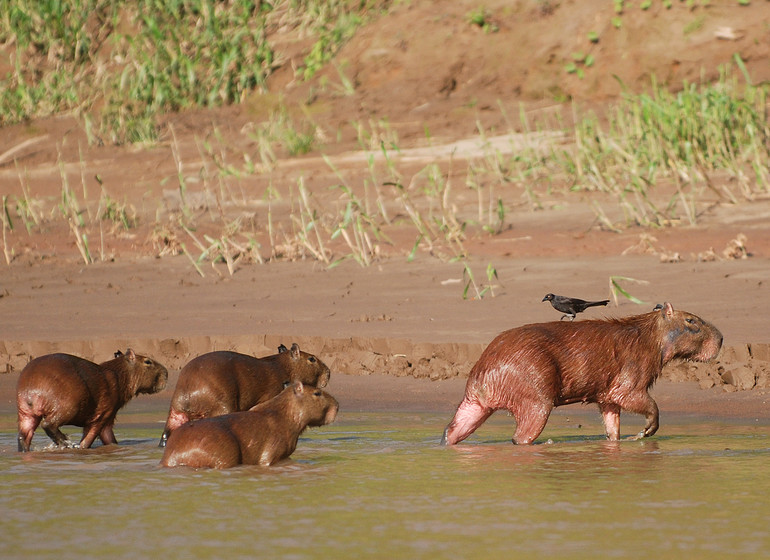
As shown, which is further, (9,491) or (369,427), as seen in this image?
(369,427)

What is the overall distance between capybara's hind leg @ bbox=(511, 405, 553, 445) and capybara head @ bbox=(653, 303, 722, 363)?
3.10 ft

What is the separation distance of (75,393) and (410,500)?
2253 millimetres

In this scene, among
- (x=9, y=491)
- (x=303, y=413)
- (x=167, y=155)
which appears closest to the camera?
(x=9, y=491)

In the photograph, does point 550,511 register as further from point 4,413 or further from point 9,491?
point 4,413

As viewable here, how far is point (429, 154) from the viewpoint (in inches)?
642

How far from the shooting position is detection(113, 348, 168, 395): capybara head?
7.25 metres

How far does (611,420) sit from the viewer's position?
6949mm

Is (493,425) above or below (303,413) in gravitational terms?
below

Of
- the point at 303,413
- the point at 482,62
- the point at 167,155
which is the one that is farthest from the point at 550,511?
the point at 482,62

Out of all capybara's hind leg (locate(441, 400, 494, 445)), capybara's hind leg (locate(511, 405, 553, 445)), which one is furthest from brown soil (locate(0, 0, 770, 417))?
capybara's hind leg (locate(511, 405, 553, 445))

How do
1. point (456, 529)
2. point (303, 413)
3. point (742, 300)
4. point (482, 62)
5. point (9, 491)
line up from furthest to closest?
point (482, 62)
point (742, 300)
point (303, 413)
point (9, 491)
point (456, 529)

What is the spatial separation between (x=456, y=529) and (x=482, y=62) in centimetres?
1547

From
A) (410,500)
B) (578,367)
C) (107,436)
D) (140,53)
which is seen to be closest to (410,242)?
(107,436)

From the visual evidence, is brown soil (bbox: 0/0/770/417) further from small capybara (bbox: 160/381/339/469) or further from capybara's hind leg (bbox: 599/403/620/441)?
small capybara (bbox: 160/381/339/469)
